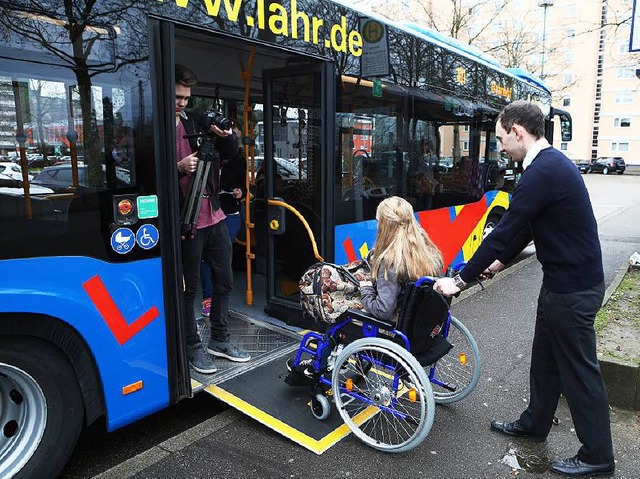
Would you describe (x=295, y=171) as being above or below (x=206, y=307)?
above

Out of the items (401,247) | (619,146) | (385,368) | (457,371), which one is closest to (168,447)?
(385,368)

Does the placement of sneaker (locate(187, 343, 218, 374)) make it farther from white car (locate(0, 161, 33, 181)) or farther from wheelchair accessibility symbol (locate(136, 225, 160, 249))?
white car (locate(0, 161, 33, 181))

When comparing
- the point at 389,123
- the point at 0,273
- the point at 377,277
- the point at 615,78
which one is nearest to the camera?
the point at 0,273

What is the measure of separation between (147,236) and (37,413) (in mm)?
996

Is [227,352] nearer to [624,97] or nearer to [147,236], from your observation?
[147,236]

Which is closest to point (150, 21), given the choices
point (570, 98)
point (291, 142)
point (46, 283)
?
point (46, 283)

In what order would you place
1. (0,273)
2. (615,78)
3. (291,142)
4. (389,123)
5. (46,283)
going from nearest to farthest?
1. (0,273)
2. (46,283)
3. (291,142)
4. (389,123)
5. (615,78)

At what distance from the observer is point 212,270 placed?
12.2ft

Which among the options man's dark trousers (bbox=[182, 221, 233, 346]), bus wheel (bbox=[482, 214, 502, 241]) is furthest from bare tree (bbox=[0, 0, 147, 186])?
bus wheel (bbox=[482, 214, 502, 241])

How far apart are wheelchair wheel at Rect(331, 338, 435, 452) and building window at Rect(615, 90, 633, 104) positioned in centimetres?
5476

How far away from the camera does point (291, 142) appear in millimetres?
4406

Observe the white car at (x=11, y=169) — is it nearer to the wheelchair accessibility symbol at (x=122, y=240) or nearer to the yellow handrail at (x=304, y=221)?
the wheelchair accessibility symbol at (x=122, y=240)

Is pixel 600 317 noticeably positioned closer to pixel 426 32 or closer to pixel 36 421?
pixel 426 32

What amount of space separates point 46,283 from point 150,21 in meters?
1.43
